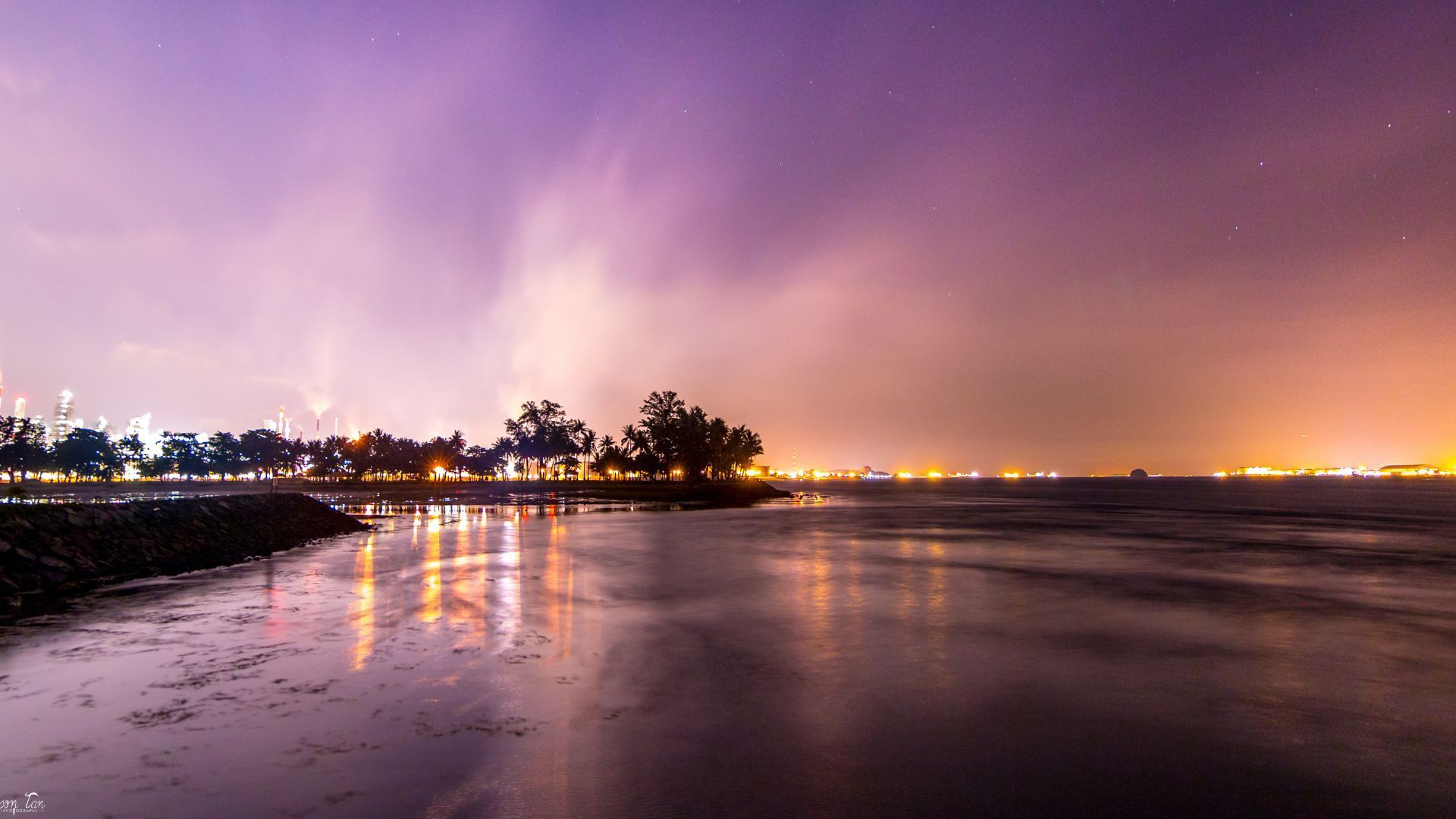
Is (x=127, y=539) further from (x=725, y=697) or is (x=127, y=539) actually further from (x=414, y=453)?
(x=414, y=453)

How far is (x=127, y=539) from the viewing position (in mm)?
22094

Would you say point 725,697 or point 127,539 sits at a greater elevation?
point 127,539

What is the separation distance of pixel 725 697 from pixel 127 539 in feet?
77.1

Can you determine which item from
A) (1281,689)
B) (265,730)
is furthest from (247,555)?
(1281,689)

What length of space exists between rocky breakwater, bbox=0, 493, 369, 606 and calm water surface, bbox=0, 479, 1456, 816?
219 cm

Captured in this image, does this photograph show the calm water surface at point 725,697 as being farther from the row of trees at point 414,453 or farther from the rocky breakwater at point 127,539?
the row of trees at point 414,453

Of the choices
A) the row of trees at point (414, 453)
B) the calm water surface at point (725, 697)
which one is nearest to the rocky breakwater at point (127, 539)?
the calm water surface at point (725, 697)

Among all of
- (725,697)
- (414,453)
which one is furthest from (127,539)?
(414,453)

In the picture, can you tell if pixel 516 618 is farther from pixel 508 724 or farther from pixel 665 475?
pixel 665 475

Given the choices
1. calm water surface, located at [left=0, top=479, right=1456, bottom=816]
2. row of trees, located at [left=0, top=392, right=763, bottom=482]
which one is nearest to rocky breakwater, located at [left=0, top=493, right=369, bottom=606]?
calm water surface, located at [left=0, top=479, right=1456, bottom=816]

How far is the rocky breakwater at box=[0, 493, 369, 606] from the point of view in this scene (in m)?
17.5

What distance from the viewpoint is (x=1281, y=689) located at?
9.69m

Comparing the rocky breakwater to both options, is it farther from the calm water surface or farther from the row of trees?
the row of trees

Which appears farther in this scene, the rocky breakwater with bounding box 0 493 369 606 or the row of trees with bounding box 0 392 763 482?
the row of trees with bounding box 0 392 763 482
